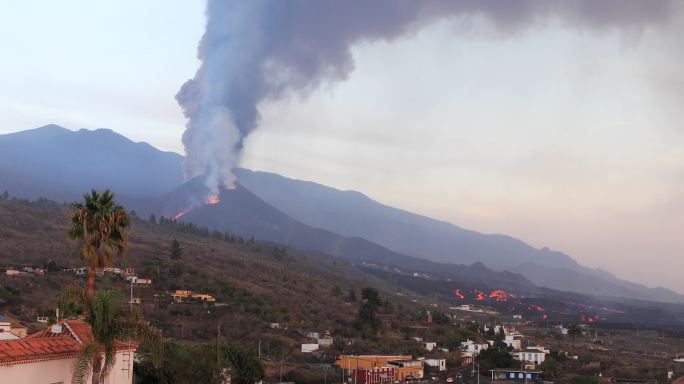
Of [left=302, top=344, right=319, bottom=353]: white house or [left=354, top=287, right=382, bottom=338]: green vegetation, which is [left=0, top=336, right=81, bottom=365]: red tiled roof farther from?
[left=354, top=287, right=382, bottom=338]: green vegetation

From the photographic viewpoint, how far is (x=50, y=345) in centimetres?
2511

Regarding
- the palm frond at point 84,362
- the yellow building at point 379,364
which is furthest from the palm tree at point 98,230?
the yellow building at point 379,364

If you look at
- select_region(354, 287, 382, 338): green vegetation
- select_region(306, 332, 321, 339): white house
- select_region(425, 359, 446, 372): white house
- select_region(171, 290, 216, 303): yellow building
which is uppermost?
select_region(171, 290, 216, 303): yellow building

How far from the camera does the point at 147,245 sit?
13312cm

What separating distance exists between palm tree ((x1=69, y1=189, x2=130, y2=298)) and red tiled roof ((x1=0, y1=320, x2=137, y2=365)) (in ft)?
4.99

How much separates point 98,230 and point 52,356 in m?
5.23

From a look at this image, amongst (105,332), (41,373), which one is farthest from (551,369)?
(41,373)

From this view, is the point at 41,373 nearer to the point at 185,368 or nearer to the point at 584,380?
the point at 185,368

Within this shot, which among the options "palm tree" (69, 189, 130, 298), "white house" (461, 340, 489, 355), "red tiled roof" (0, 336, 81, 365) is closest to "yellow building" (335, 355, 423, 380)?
"white house" (461, 340, 489, 355)

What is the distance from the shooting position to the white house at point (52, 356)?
23.1 meters

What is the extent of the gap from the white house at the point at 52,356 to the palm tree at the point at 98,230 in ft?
5.78

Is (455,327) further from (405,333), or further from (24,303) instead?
(24,303)

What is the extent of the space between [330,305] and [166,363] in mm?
80737

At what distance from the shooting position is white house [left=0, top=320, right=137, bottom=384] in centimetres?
2311
